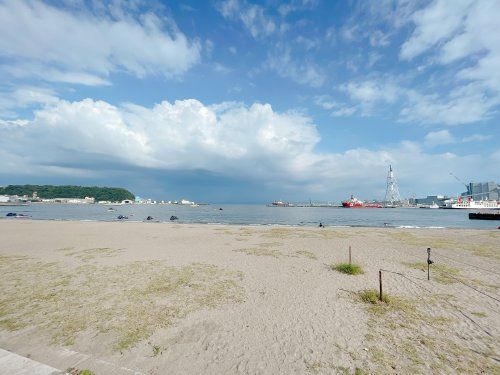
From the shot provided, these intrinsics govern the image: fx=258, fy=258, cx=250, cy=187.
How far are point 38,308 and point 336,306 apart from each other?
459 inches

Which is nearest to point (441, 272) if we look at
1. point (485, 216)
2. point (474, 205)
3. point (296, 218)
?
point (296, 218)

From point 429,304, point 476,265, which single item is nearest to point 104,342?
point 429,304

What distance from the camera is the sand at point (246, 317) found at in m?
6.89

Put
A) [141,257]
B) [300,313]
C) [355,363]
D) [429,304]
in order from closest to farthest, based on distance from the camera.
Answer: [355,363]
[300,313]
[429,304]
[141,257]

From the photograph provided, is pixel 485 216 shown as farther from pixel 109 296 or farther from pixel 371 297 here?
pixel 109 296

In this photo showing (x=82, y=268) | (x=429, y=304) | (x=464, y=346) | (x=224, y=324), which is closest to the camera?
(x=464, y=346)

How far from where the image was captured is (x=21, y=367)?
582cm

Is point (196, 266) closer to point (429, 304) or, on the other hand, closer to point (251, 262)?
point (251, 262)

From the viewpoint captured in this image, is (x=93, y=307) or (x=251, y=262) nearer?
(x=93, y=307)

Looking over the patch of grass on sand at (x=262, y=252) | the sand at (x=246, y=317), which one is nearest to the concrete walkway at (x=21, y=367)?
the sand at (x=246, y=317)

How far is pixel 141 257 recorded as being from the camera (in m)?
19.4

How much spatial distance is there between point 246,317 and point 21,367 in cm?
628

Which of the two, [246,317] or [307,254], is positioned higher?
[307,254]

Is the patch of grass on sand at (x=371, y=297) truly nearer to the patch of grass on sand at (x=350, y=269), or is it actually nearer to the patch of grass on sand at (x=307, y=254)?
the patch of grass on sand at (x=350, y=269)
